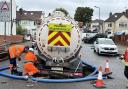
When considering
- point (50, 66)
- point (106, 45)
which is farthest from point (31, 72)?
point (106, 45)

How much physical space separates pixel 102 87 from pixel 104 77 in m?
2.55

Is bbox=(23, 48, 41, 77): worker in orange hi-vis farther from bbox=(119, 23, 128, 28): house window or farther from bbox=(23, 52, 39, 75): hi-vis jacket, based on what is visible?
bbox=(119, 23, 128, 28): house window

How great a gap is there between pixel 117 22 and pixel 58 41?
369 feet

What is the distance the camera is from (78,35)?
1578cm

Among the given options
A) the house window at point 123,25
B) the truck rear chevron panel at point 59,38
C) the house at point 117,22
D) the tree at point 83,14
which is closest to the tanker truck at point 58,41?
the truck rear chevron panel at point 59,38

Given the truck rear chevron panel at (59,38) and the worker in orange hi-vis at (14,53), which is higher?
the truck rear chevron panel at (59,38)

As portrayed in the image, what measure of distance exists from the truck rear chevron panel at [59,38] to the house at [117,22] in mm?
107262

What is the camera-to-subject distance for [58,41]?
1563 cm

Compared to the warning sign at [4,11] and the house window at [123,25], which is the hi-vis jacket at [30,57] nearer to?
the warning sign at [4,11]

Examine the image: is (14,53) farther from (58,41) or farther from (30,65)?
(58,41)

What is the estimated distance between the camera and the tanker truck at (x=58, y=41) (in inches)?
614

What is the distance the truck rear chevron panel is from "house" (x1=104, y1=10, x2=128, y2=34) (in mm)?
107262

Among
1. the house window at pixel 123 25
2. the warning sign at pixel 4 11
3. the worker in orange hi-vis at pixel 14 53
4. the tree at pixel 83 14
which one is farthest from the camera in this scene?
the tree at pixel 83 14

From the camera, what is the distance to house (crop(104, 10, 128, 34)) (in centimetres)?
12444
